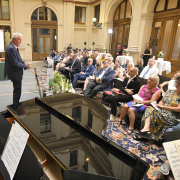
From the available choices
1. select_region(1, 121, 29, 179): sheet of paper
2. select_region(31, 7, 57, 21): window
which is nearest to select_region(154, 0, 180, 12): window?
select_region(31, 7, 57, 21): window

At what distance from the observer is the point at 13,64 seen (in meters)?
3.46

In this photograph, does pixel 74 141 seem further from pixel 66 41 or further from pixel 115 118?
pixel 66 41

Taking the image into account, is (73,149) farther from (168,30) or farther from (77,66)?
(168,30)

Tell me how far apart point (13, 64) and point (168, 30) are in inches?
297

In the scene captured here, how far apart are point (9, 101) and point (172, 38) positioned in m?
7.57

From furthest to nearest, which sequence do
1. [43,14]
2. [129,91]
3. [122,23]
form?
[43,14] < [122,23] < [129,91]

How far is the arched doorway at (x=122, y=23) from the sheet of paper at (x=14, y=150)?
35.8ft

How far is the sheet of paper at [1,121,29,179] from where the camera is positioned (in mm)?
1037

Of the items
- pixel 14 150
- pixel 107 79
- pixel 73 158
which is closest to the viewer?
pixel 14 150

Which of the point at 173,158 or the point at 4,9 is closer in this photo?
the point at 173,158

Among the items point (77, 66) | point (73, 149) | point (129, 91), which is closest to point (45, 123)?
point (73, 149)

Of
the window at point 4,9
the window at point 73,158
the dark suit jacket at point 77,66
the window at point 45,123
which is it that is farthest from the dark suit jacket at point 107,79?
the window at point 4,9

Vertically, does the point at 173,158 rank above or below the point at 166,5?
below

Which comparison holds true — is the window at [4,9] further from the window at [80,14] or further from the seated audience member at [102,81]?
the seated audience member at [102,81]
